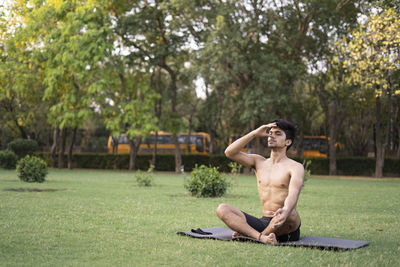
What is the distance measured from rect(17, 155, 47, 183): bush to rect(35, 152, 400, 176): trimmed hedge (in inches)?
584

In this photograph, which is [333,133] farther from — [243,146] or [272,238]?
[272,238]

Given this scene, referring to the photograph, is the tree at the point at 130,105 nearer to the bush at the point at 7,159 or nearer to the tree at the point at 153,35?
the tree at the point at 153,35

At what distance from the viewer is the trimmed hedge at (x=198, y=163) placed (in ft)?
123

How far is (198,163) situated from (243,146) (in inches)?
1352

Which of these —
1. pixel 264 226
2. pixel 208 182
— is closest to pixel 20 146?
pixel 208 182

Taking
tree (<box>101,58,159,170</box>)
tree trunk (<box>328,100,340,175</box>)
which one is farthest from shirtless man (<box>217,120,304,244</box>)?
tree trunk (<box>328,100,340,175</box>)

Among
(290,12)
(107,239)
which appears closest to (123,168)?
(290,12)

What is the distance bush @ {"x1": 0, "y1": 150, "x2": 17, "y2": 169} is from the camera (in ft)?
111

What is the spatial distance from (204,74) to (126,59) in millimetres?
7589

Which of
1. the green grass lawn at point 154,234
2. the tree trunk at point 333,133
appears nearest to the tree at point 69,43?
the tree trunk at point 333,133

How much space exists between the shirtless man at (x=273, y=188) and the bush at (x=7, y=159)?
29877 millimetres

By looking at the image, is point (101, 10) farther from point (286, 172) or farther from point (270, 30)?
point (286, 172)

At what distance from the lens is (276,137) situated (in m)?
7.02

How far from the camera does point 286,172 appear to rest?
693cm
